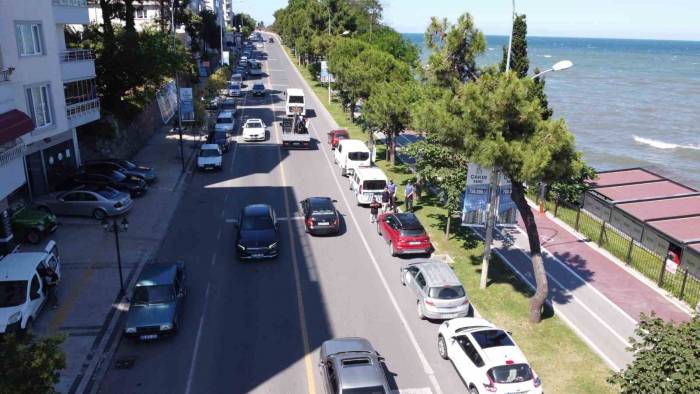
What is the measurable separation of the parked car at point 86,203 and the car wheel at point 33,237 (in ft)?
9.41

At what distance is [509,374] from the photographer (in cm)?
1362

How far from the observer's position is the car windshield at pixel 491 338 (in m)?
14.7

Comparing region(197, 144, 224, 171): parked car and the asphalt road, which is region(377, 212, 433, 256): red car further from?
region(197, 144, 224, 171): parked car

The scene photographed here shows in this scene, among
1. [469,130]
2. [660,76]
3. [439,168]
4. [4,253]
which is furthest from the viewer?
[660,76]

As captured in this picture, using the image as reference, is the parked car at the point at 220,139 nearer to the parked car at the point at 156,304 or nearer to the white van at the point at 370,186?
the white van at the point at 370,186

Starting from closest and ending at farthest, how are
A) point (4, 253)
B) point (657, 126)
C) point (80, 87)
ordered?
point (4, 253)
point (80, 87)
point (657, 126)

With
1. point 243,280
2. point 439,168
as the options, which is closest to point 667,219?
point 439,168

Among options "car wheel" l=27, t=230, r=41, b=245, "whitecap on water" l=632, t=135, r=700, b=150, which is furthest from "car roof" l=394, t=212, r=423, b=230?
"whitecap on water" l=632, t=135, r=700, b=150

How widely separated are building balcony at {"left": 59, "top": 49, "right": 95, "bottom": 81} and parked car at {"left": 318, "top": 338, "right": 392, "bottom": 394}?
22.0 metres

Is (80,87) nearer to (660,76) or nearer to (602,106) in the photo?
(602,106)

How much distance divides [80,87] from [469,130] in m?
23.7

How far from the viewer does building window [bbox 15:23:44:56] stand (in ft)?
77.6

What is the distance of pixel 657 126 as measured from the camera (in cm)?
7112

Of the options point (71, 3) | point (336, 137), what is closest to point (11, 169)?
point (71, 3)
